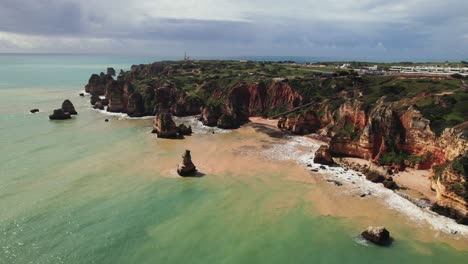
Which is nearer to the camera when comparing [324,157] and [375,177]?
[375,177]

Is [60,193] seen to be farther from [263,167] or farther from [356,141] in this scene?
[356,141]

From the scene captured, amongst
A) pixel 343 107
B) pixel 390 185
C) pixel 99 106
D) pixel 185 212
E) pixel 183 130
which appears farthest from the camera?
pixel 99 106

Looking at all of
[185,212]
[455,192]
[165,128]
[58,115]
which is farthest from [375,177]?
[58,115]

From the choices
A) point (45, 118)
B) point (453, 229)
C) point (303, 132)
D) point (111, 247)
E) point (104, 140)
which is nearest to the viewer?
point (111, 247)

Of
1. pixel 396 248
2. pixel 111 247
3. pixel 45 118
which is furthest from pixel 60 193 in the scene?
pixel 45 118

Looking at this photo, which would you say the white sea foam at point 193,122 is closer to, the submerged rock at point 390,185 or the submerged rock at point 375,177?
the submerged rock at point 375,177

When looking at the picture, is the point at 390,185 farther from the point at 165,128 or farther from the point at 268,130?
the point at 165,128

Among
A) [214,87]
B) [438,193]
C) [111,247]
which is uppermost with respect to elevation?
[214,87]

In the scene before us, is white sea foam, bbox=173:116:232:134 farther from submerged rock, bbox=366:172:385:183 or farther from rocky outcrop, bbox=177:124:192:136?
submerged rock, bbox=366:172:385:183
